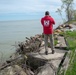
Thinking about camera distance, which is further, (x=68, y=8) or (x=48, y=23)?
(x=68, y=8)

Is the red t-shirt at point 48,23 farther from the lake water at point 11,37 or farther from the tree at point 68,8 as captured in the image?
the tree at point 68,8

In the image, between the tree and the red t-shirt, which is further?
the tree

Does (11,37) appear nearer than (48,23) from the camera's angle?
No

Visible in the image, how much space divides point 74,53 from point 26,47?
129 inches

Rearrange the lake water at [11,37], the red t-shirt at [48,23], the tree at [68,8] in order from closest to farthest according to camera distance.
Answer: the red t-shirt at [48,23]
the lake water at [11,37]
the tree at [68,8]

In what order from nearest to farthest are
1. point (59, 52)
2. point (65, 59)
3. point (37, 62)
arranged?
point (65, 59)
point (37, 62)
point (59, 52)

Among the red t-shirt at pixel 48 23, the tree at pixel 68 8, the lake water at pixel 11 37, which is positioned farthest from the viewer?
the tree at pixel 68 8

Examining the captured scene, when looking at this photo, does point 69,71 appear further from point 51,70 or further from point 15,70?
point 15,70

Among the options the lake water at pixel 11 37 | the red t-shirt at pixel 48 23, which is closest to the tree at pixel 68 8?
the lake water at pixel 11 37

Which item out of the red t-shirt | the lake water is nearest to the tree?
the lake water

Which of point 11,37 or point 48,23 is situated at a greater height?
point 48,23

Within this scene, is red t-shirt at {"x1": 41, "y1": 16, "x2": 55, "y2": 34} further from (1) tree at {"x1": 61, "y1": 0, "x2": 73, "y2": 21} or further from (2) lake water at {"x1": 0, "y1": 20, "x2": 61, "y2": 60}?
(1) tree at {"x1": 61, "y1": 0, "x2": 73, "y2": 21}

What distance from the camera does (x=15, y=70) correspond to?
452 inches

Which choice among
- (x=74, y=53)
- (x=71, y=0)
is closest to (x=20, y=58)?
(x=74, y=53)
